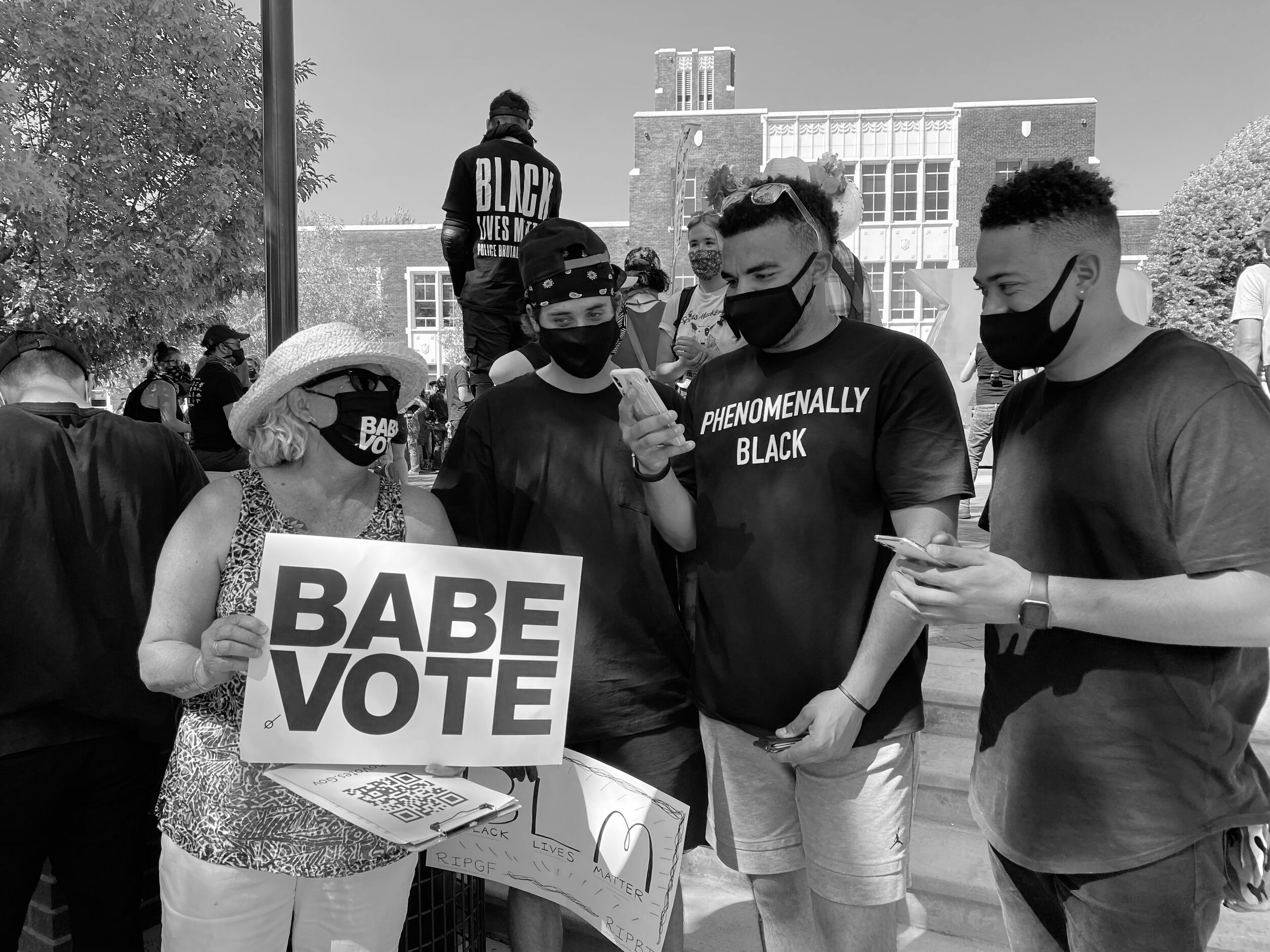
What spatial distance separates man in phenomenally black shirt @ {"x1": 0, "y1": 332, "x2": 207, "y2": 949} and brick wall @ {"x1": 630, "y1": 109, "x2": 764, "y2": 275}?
98.9 ft

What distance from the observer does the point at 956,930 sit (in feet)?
10.5

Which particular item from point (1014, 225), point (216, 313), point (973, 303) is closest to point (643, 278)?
point (1014, 225)

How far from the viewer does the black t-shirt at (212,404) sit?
602 cm

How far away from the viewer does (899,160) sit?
3141cm

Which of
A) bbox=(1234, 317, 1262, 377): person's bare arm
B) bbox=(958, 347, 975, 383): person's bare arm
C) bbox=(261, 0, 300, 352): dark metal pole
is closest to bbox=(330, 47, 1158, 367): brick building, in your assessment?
bbox=(958, 347, 975, 383): person's bare arm

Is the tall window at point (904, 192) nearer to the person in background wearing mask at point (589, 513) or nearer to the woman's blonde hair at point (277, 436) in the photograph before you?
the person in background wearing mask at point (589, 513)

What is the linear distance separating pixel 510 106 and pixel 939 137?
30.6 m

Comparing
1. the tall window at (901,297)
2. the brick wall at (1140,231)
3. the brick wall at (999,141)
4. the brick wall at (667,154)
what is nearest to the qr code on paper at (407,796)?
the tall window at (901,297)

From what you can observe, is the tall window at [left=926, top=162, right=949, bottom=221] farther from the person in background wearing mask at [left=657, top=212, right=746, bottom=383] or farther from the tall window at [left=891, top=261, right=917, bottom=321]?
the person in background wearing mask at [left=657, top=212, right=746, bottom=383]

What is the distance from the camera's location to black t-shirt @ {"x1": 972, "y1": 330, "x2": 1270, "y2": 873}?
1481mm

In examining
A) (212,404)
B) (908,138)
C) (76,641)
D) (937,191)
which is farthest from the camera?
(908,138)

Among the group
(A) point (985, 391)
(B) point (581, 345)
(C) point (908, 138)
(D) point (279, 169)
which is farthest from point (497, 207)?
(C) point (908, 138)

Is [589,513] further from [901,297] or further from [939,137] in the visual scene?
[939,137]

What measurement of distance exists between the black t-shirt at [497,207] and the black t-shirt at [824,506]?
87.8 inches
